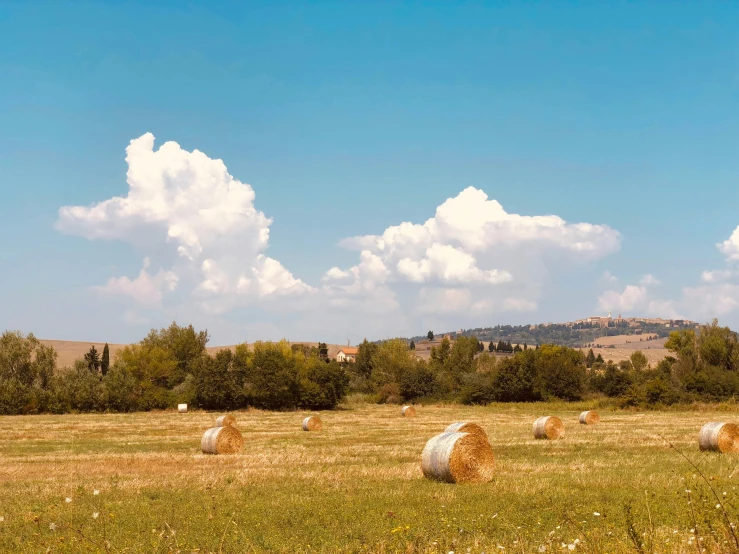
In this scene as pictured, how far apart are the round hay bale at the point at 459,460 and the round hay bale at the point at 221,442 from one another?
10928 millimetres

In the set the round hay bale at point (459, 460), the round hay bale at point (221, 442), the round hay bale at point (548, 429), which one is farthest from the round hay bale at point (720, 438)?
the round hay bale at point (221, 442)

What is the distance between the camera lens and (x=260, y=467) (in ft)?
69.9

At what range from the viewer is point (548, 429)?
3098 centimetres

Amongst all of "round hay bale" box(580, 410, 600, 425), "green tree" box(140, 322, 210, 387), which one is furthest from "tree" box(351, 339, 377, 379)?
"round hay bale" box(580, 410, 600, 425)

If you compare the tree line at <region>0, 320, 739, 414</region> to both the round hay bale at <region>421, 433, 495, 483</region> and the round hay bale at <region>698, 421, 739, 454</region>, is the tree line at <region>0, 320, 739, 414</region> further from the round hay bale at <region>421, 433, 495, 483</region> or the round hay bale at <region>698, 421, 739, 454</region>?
the round hay bale at <region>421, 433, 495, 483</region>

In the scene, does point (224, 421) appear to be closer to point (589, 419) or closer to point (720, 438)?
point (589, 419)

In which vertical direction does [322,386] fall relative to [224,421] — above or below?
below

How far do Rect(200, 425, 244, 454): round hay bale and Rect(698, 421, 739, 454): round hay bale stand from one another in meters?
17.9

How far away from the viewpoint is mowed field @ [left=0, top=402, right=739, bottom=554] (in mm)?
10203

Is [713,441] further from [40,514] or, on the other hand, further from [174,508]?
[40,514]

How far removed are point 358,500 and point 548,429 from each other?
62.0 ft

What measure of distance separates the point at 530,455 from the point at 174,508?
1451 cm

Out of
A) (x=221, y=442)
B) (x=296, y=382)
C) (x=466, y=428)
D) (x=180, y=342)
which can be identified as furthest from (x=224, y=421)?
(x=180, y=342)

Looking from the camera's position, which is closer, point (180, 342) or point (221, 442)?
point (221, 442)
